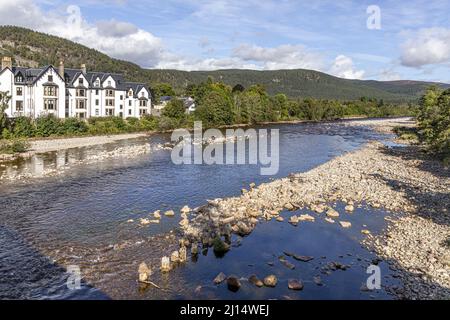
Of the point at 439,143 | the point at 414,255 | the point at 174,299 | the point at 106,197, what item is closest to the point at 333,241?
the point at 414,255

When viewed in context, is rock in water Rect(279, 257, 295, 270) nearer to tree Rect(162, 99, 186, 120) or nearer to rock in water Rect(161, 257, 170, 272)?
rock in water Rect(161, 257, 170, 272)

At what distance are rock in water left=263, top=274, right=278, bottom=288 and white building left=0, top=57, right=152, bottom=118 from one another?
152 ft

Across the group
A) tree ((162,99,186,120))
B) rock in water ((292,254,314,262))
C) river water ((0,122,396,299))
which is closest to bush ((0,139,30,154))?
river water ((0,122,396,299))

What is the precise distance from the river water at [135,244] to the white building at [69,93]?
26031mm

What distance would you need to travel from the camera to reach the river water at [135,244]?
15.4 metres

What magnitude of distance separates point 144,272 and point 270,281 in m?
4.89

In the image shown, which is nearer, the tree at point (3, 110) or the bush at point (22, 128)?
the tree at point (3, 110)

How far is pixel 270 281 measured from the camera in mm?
15844

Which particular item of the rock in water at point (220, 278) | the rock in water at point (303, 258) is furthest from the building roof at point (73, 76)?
the rock in water at point (303, 258)

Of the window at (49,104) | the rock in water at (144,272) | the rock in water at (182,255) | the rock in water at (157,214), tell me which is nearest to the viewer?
the rock in water at (144,272)

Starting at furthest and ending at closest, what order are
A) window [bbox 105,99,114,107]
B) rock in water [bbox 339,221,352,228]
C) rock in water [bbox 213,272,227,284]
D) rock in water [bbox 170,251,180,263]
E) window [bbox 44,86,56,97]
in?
window [bbox 105,99,114,107], window [bbox 44,86,56,97], rock in water [bbox 339,221,352,228], rock in water [bbox 170,251,180,263], rock in water [bbox 213,272,227,284]

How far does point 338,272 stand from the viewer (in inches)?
670

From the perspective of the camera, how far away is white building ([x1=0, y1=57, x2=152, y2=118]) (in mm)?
56156

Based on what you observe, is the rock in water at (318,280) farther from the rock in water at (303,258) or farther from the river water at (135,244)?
the rock in water at (303,258)
